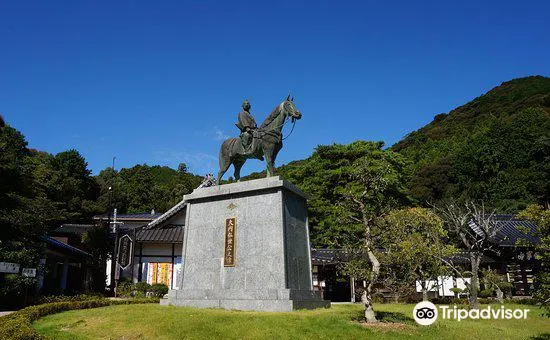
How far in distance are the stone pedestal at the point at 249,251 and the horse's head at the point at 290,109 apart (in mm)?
2305

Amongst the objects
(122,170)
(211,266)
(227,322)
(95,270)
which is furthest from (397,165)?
(122,170)

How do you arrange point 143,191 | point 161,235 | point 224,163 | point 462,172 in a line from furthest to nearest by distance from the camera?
point 143,191
point 462,172
point 161,235
point 224,163

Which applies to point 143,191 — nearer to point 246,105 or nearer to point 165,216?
point 165,216

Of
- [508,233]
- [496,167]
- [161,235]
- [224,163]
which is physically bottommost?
[508,233]

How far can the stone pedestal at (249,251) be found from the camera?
12.2m

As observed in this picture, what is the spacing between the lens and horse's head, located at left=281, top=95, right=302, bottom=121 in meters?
14.0

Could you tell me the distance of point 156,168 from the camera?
8162 centimetres

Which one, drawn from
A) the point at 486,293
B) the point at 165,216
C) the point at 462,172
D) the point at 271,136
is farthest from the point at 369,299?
the point at 462,172

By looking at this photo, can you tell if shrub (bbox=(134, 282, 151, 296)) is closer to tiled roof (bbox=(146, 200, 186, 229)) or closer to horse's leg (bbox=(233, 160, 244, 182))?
tiled roof (bbox=(146, 200, 186, 229))

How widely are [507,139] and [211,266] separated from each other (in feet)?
162

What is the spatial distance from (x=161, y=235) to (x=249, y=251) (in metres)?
19.0

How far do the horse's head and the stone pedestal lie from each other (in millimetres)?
2305

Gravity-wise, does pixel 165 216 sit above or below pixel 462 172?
below

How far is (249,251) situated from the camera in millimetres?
12914
